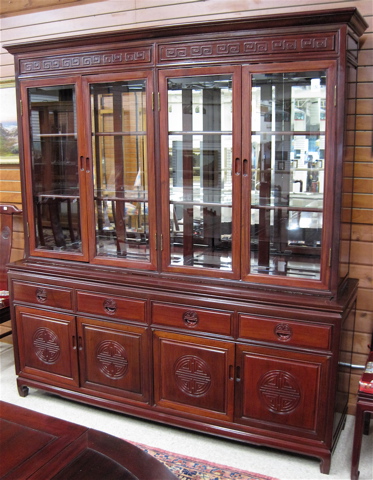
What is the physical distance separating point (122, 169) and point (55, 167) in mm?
477

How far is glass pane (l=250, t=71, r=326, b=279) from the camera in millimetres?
2301

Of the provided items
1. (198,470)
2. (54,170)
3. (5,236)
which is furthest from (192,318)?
(5,236)

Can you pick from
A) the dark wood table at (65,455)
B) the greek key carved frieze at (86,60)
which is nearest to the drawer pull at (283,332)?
the dark wood table at (65,455)

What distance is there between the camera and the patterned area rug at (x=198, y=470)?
2312 millimetres

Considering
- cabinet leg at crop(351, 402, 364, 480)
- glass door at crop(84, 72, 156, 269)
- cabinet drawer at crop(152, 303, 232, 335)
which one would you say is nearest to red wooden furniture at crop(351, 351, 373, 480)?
cabinet leg at crop(351, 402, 364, 480)

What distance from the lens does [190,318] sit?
2529mm

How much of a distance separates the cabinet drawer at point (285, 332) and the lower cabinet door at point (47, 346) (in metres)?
1.10

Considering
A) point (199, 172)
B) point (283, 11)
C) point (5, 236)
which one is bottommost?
point (5, 236)

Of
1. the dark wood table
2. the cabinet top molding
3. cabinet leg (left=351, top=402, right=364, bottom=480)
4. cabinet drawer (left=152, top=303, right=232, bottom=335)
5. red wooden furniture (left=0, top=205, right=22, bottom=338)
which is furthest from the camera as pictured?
red wooden furniture (left=0, top=205, right=22, bottom=338)

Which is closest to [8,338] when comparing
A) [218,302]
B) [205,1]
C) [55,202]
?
[55,202]

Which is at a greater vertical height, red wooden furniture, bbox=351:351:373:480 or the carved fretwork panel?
the carved fretwork panel

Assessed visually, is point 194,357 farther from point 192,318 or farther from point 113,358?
point 113,358

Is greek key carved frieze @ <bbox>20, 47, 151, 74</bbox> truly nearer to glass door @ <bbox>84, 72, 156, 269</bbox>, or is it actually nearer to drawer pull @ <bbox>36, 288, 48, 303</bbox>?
glass door @ <bbox>84, 72, 156, 269</bbox>

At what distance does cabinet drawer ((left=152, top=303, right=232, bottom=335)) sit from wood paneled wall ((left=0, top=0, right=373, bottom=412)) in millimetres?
790
